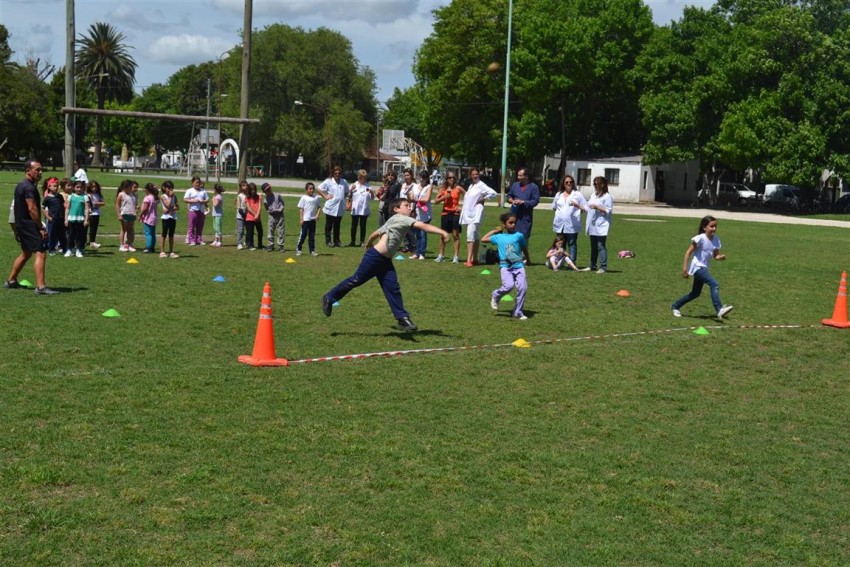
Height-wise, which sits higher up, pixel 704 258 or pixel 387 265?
pixel 704 258

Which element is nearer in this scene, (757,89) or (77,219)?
(77,219)

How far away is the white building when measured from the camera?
67.6m

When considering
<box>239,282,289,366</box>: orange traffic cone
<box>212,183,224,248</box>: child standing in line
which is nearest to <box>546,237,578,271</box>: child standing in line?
<box>212,183,224,248</box>: child standing in line

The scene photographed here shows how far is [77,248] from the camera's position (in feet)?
66.8

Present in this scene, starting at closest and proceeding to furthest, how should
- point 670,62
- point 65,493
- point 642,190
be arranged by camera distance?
point 65,493, point 670,62, point 642,190

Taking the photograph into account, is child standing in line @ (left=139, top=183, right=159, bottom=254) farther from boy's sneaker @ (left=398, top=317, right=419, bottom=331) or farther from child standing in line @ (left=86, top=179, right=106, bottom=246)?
boy's sneaker @ (left=398, top=317, right=419, bottom=331)

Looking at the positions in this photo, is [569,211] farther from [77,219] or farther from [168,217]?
[77,219]

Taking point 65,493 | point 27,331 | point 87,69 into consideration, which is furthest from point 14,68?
point 65,493

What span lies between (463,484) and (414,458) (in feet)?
2.07

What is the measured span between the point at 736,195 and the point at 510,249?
62.2m

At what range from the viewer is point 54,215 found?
1938 centimetres

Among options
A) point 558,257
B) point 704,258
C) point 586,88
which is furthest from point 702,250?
point 586,88

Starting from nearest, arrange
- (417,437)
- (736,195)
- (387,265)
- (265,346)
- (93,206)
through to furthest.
→ (417,437) < (265,346) < (387,265) < (93,206) < (736,195)

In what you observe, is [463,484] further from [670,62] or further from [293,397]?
[670,62]
